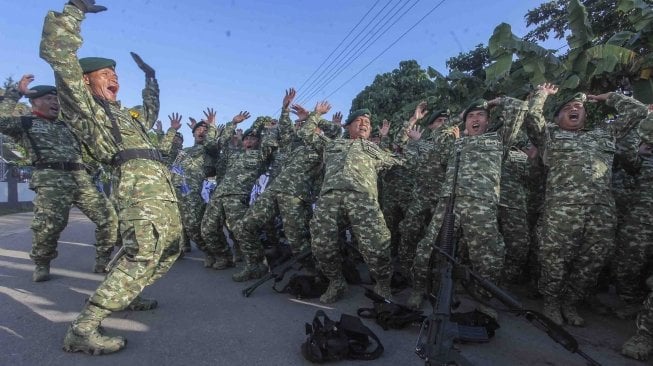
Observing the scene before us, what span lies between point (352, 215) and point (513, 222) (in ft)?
5.83

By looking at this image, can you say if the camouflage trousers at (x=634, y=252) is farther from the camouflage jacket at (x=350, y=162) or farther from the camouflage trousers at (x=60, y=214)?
the camouflage trousers at (x=60, y=214)

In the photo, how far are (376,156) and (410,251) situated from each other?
4.55ft

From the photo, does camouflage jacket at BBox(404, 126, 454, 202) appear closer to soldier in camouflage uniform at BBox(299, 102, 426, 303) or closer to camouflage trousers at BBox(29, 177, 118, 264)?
soldier in camouflage uniform at BBox(299, 102, 426, 303)

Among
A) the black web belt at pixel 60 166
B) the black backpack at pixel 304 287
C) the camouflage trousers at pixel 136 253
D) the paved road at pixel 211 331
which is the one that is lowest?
the paved road at pixel 211 331

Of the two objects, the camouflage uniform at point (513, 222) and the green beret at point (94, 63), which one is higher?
the green beret at point (94, 63)

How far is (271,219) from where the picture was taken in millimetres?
5422

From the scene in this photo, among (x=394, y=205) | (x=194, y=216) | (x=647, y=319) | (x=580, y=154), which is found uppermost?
(x=580, y=154)

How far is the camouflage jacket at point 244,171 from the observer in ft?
18.9

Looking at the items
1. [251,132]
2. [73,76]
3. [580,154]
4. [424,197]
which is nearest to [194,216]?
[251,132]

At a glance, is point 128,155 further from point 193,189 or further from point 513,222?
point 513,222

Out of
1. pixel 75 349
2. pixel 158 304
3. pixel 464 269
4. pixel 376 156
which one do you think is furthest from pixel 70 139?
pixel 464 269

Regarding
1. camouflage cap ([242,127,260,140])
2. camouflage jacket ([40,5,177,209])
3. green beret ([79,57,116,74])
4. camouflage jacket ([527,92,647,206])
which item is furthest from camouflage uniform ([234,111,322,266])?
camouflage jacket ([527,92,647,206])

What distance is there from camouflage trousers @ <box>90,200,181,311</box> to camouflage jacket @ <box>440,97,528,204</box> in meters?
2.65

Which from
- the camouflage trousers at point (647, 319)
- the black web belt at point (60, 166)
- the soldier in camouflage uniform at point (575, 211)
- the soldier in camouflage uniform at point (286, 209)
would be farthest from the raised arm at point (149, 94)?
the camouflage trousers at point (647, 319)
